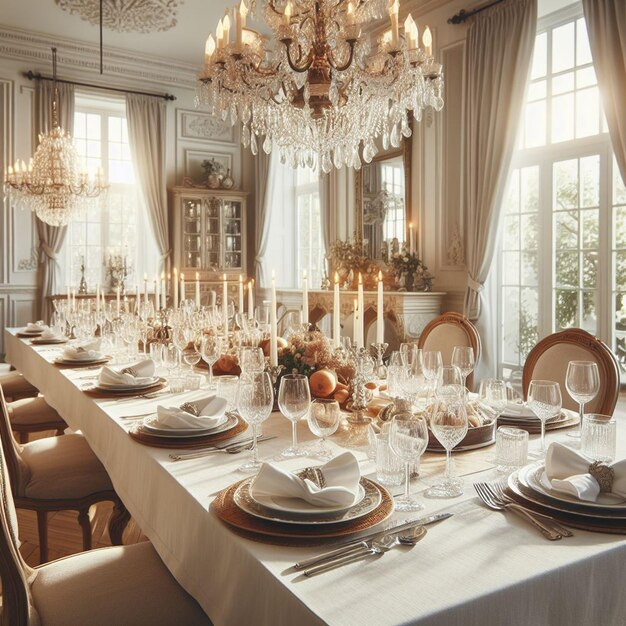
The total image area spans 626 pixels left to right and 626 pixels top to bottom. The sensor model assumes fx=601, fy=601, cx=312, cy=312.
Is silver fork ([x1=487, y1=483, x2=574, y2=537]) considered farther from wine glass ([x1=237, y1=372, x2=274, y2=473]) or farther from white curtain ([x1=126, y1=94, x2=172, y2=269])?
white curtain ([x1=126, y1=94, x2=172, y2=269])

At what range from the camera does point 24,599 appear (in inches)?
45.6

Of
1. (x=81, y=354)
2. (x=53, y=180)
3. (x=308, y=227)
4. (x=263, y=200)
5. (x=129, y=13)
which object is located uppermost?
(x=129, y=13)

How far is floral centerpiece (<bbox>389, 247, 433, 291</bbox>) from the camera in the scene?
5012 millimetres

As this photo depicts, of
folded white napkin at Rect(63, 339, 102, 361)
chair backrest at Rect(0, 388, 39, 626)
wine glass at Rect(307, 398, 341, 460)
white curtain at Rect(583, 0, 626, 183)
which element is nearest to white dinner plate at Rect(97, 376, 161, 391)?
folded white napkin at Rect(63, 339, 102, 361)

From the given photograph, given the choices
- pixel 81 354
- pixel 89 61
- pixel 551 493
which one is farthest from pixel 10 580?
pixel 89 61

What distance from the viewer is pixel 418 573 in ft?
2.76

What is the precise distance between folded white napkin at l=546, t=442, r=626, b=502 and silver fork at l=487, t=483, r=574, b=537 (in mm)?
70

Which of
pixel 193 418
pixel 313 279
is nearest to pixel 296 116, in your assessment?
pixel 193 418

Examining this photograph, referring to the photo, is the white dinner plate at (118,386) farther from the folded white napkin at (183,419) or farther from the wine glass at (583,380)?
the wine glass at (583,380)

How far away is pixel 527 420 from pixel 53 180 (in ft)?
14.9

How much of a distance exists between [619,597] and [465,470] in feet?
1.36

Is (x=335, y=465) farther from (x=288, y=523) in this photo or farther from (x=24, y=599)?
(x=24, y=599)

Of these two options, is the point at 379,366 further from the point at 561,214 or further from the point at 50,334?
the point at 561,214

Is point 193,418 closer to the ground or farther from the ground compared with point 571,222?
closer to the ground
